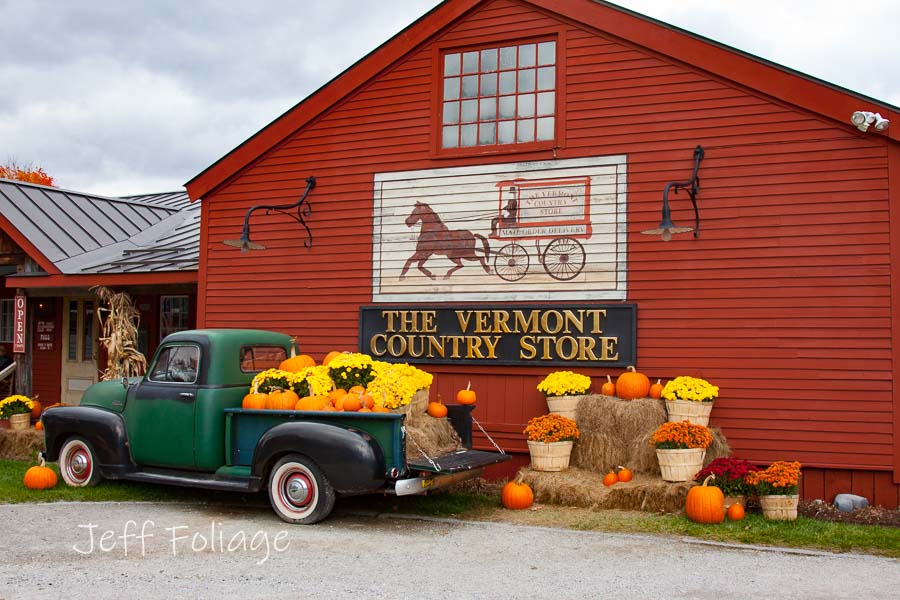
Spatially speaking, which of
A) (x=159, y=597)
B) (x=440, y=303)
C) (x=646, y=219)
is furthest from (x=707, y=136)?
(x=159, y=597)

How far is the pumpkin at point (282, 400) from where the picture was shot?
8750mm

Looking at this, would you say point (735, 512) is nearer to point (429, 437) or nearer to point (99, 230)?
point (429, 437)

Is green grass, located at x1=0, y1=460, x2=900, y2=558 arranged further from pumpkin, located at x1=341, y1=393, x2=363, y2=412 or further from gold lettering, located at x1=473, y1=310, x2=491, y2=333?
gold lettering, located at x1=473, y1=310, x2=491, y2=333

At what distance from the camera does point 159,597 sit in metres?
5.82

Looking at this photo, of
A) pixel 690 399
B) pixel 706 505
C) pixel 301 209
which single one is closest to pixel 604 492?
pixel 706 505

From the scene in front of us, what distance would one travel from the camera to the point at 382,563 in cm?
680

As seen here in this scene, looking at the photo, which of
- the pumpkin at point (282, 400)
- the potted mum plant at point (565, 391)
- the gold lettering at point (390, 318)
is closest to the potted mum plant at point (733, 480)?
the potted mum plant at point (565, 391)

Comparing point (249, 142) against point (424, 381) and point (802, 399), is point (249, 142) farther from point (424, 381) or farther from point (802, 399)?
point (802, 399)

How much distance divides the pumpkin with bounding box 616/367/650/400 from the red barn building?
34 cm

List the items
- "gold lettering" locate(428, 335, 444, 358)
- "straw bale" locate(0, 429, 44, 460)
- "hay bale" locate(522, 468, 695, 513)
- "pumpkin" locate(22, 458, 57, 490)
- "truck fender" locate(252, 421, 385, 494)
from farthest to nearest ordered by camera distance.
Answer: "straw bale" locate(0, 429, 44, 460) < "gold lettering" locate(428, 335, 444, 358) < "pumpkin" locate(22, 458, 57, 490) < "hay bale" locate(522, 468, 695, 513) < "truck fender" locate(252, 421, 385, 494)

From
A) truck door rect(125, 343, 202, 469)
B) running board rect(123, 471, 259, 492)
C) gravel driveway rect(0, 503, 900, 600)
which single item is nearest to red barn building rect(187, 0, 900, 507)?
gravel driveway rect(0, 503, 900, 600)

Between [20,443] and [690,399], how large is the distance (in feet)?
33.1

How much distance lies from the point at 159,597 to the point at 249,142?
334 inches

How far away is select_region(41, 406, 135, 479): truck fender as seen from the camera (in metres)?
9.45
